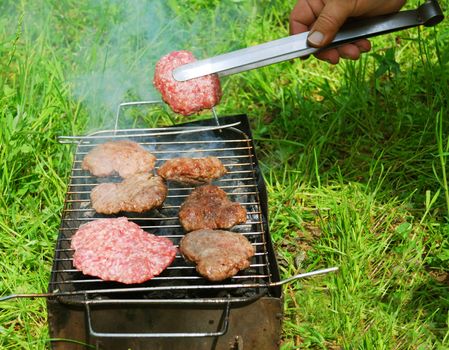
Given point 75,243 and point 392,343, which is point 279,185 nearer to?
point 392,343

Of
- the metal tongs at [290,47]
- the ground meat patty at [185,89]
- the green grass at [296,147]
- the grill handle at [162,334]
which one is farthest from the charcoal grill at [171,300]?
the metal tongs at [290,47]

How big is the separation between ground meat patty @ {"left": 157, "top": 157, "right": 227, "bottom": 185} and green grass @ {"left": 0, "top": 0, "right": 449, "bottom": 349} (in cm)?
67

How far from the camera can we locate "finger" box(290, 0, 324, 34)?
13.2 feet

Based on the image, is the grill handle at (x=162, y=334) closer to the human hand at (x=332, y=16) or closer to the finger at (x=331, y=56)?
the human hand at (x=332, y=16)

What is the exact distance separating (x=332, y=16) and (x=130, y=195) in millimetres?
1573

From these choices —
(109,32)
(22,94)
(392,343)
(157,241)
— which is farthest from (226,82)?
(392,343)

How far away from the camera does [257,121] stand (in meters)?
4.88

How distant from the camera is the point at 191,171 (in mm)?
3488

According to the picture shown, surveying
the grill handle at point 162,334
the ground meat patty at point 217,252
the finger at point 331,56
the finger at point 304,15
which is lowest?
the grill handle at point 162,334

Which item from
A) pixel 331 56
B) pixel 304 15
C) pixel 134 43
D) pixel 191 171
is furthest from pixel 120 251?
pixel 134 43

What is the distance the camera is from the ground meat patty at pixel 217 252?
2.79 meters

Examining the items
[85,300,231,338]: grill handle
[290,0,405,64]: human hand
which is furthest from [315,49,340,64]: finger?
[85,300,231,338]: grill handle

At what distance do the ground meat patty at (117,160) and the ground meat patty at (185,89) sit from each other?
0.40 m

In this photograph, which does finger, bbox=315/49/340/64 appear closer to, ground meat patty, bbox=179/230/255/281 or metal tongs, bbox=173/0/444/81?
metal tongs, bbox=173/0/444/81
